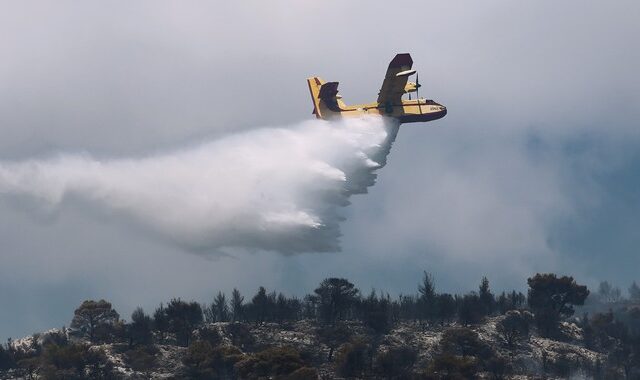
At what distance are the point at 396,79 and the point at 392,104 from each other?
248 centimetres

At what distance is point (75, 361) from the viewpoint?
90.1 meters

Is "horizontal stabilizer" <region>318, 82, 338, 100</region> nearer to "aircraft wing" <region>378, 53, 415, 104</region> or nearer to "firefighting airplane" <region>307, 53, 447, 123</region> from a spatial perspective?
"firefighting airplane" <region>307, 53, 447, 123</region>

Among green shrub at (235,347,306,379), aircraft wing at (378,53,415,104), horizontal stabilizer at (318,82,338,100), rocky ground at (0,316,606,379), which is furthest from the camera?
horizontal stabilizer at (318,82,338,100)

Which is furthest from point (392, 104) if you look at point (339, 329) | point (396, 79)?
point (339, 329)

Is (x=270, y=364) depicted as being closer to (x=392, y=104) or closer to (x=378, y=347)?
(x=378, y=347)

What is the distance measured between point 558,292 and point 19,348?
176 feet

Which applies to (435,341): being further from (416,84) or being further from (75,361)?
(75,361)

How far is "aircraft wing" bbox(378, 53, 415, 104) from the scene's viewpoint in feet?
302

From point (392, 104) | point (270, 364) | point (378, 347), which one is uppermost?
point (392, 104)

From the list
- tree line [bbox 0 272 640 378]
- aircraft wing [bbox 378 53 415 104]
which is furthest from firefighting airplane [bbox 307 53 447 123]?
tree line [bbox 0 272 640 378]

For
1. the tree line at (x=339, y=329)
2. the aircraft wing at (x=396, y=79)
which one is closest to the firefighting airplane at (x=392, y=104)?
the aircraft wing at (x=396, y=79)

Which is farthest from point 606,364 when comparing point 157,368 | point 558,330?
point 157,368

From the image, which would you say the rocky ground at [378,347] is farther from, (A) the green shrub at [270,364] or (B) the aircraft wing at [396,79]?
(B) the aircraft wing at [396,79]

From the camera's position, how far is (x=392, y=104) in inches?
3718
